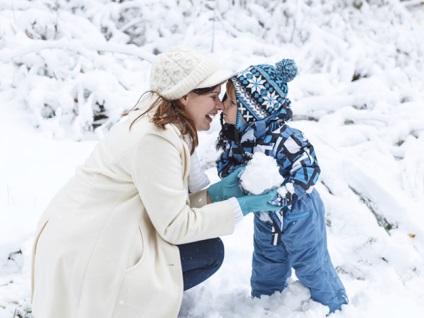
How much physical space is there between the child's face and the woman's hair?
180mm

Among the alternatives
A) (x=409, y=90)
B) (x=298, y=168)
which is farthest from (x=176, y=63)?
(x=409, y=90)

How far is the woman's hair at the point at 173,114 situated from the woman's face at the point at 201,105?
2 cm

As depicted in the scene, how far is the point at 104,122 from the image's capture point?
347 cm

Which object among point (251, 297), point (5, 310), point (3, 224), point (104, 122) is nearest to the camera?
point (5, 310)

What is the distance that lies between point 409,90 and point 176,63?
333 centimetres

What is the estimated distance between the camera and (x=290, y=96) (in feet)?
12.4

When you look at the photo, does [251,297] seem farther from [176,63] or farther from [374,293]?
[176,63]

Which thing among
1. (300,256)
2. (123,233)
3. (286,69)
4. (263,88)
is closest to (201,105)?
(263,88)

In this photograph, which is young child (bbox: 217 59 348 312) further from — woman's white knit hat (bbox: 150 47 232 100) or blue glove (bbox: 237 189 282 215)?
woman's white knit hat (bbox: 150 47 232 100)

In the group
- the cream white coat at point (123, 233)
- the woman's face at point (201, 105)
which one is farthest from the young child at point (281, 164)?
the cream white coat at point (123, 233)

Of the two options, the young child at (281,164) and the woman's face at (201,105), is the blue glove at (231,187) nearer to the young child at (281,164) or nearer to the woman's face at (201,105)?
the young child at (281,164)

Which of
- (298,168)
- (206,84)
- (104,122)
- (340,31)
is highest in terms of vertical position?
(206,84)

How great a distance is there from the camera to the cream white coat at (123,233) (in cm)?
145

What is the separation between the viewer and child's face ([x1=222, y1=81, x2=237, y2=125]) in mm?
1770
